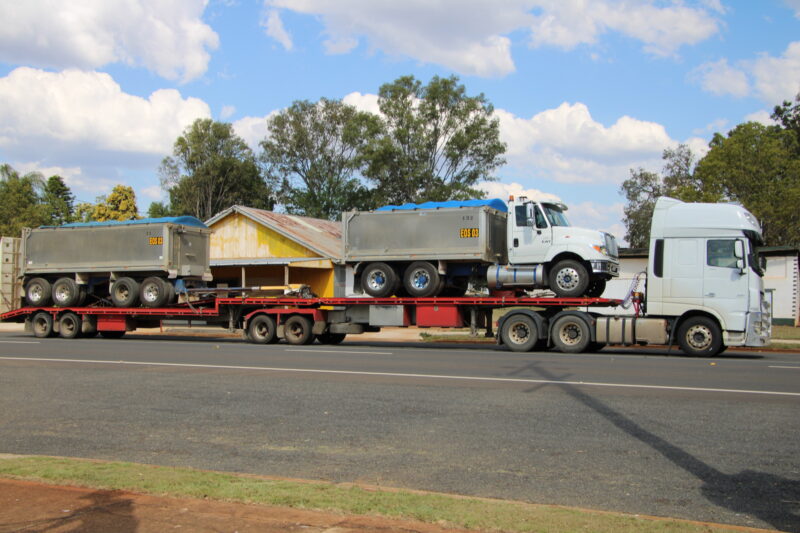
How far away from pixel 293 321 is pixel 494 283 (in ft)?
19.6

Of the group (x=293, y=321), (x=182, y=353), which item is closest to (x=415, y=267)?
(x=293, y=321)

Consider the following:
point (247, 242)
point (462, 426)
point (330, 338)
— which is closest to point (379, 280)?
point (330, 338)

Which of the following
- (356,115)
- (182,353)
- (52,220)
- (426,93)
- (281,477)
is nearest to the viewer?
(281,477)

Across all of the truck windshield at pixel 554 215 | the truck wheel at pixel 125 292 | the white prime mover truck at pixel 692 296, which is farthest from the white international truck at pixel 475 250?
the truck wheel at pixel 125 292

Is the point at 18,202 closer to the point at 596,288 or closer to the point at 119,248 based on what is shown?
the point at 119,248

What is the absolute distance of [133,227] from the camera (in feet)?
82.7

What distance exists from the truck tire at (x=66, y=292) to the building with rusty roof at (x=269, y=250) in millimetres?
9553

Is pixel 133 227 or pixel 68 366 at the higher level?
pixel 133 227

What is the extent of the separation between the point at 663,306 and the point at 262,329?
11307 millimetres

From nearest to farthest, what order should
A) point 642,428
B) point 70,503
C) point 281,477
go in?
point 70,503 → point 281,477 → point 642,428

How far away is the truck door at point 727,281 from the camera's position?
17.9m

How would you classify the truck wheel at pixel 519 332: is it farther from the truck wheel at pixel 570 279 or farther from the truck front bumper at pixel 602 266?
the truck front bumper at pixel 602 266

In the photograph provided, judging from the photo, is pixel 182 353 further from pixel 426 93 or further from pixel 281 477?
pixel 426 93

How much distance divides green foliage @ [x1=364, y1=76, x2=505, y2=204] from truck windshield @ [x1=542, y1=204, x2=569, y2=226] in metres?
30.7
